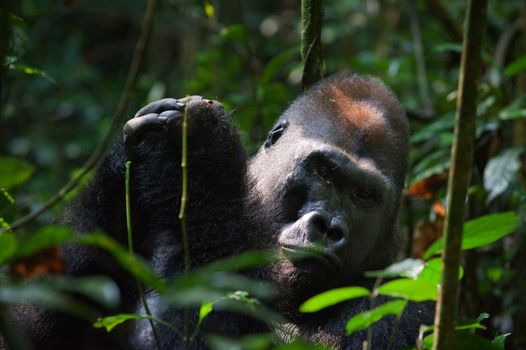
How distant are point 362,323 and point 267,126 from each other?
9.45 feet

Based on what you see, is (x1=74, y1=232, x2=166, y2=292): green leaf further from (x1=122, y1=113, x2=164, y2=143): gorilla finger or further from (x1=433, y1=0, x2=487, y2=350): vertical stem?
(x1=122, y1=113, x2=164, y2=143): gorilla finger

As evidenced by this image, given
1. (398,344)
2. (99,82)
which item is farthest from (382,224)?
(99,82)

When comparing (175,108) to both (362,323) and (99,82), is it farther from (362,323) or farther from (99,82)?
(99,82)

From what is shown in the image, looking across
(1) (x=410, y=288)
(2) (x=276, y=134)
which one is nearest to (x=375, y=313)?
(1) (x=410, y=288)

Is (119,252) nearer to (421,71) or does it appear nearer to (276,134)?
(276,134)

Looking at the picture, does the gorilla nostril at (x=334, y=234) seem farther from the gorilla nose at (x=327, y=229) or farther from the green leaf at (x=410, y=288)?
the green leaf at (x=410, y=288)

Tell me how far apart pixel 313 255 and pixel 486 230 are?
1.06 m

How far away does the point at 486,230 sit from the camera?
1623mm

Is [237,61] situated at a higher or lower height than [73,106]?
higher

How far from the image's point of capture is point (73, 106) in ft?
22.7

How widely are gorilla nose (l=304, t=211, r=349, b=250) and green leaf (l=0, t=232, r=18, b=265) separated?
1458 mm

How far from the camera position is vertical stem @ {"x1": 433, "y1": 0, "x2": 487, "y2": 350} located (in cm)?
145

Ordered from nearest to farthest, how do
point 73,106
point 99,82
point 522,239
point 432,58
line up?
point 522,239, point 432,58, point 73,106, point 99,82

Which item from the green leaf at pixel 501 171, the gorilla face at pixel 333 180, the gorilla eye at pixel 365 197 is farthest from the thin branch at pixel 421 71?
the gorilla eye at pixel 365 197
